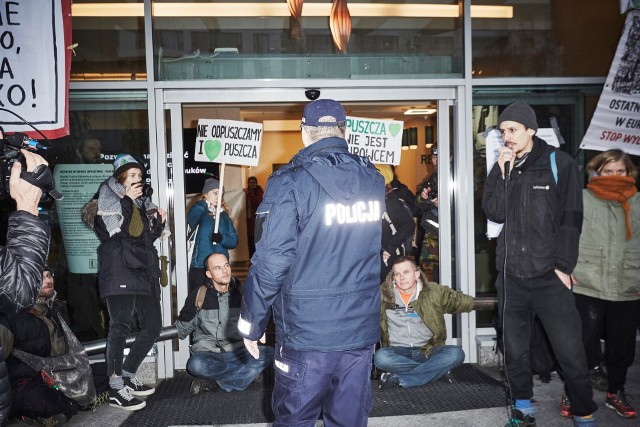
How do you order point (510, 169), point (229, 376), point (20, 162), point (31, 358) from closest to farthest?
point (20, 162)
point (510, 169)
point (31, 358)
point (229, 376)

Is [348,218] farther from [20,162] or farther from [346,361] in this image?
[20,162]

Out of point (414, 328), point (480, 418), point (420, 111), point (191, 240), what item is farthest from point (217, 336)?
point (420, 111)

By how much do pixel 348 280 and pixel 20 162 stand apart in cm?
148

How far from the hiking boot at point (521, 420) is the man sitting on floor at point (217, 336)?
2.08 meters

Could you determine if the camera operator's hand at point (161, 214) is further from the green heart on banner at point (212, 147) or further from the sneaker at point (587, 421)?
the sneaker at point (587, 421)

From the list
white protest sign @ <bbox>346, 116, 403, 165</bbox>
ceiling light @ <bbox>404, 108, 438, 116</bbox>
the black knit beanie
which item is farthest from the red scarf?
ceiling light @ <bbox>404, 108, 438, 116</bbox>

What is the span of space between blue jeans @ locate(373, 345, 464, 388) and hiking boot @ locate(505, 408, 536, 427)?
3.47 ft

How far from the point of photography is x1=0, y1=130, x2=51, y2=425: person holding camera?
220cm

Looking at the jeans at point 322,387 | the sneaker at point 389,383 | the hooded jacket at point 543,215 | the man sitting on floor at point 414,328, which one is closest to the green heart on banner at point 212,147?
the man sitting on floor at point 414,328

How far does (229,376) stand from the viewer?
5.30 metres

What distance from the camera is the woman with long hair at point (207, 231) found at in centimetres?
629

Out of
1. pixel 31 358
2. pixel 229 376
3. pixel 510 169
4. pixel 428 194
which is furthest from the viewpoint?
pixel 428 194

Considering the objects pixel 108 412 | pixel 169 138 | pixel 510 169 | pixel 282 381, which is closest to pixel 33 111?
pixel 169 138

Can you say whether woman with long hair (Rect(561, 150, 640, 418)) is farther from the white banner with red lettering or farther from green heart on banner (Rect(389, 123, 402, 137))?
green heart on banner (Rect(389, 123, 402, 137))
